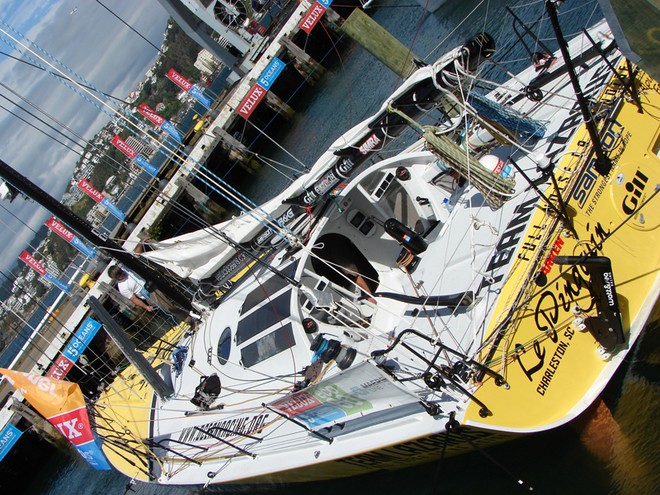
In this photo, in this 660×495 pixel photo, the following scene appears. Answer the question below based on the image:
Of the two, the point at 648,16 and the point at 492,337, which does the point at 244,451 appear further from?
the point at 648,16

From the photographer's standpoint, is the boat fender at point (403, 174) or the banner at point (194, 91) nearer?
the boat fender at point (403, 174)

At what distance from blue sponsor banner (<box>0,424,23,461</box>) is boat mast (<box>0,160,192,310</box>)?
12.9 m

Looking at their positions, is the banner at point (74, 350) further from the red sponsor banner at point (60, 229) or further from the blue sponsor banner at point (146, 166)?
the blue sponsor banner at point (146, 166)

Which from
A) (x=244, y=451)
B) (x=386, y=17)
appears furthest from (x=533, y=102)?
(x=386, y=17)

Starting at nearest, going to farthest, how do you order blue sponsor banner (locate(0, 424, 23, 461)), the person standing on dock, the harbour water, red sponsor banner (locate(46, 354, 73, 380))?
the harbour water → the person standing on dock → blue sponsor banner (locate(0, 424, 23, 461)) → red sponsor banner (locate(46, 354, 73, 380))

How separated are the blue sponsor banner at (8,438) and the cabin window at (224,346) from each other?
14.4m

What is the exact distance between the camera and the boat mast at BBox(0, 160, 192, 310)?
10.6 metres

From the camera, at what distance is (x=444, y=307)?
302 inches

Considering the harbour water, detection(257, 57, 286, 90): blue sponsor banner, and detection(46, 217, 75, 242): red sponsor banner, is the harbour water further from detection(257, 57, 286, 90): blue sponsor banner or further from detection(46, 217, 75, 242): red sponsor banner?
detection(257, 57, 286, 90): blue sponsor banner

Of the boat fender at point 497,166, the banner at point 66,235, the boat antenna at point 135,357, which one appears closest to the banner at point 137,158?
the banner at point 66,235

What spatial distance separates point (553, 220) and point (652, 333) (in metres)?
2.31

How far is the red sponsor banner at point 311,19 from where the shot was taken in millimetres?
A: 26359

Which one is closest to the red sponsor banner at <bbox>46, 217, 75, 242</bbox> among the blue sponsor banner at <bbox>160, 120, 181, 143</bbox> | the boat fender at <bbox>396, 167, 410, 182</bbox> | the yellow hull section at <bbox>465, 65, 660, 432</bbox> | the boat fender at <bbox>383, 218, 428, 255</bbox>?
the blue sponsor banner at <bbox>160, 120, 181, 143</bbox>

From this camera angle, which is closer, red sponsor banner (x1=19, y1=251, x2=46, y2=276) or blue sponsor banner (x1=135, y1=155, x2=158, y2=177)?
red sponsor banner (x1=19, y1=251, x2=46, y2=276)
